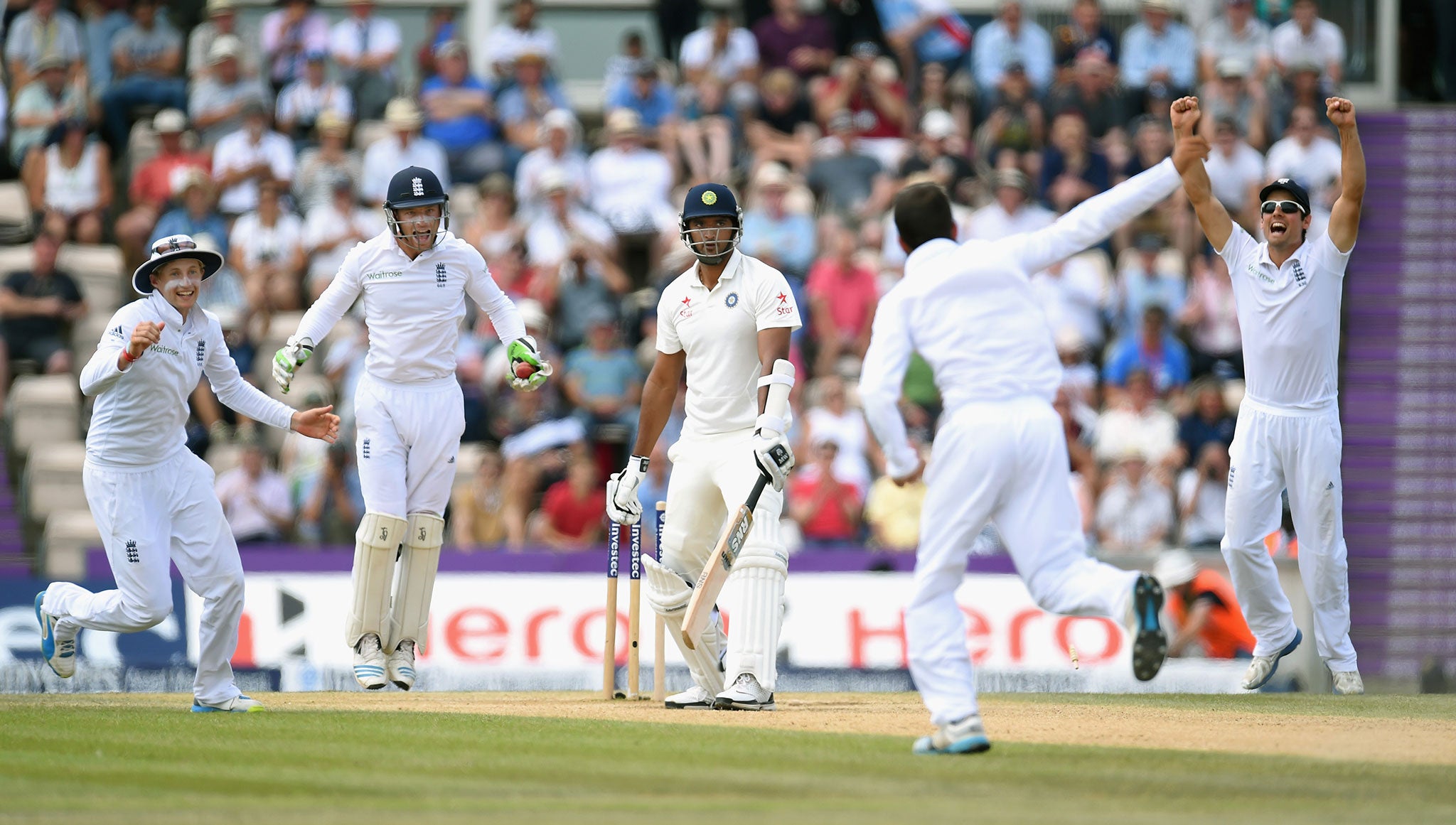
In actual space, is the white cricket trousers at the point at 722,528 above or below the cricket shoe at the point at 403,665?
above

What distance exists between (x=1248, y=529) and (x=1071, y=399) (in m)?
5.70

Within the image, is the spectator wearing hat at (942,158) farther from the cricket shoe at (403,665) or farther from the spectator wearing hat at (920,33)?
the cricket shoe at (403,665)

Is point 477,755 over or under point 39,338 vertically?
under

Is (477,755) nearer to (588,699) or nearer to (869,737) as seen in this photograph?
(869,737)

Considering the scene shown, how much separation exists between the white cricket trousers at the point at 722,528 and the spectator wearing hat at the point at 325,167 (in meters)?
8.80

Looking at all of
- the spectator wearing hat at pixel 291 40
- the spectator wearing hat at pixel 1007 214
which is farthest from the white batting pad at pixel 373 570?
the spectator wearing hat at pixel 291 40

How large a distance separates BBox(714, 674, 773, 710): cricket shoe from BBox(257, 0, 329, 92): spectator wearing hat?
11.6m

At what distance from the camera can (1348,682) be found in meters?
10.9

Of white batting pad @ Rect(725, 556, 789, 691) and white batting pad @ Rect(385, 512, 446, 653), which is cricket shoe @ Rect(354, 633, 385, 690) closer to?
white batting pad @ Rect(385, 512, 446, 653)

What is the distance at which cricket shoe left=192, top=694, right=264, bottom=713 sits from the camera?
32.9 feet

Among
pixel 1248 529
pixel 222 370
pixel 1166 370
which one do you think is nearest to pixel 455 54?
pixel 1166 370

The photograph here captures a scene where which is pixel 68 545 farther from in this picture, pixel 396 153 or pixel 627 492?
pixel 627 492

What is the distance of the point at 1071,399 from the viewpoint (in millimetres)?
15914

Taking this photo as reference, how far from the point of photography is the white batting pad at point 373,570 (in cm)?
1067
